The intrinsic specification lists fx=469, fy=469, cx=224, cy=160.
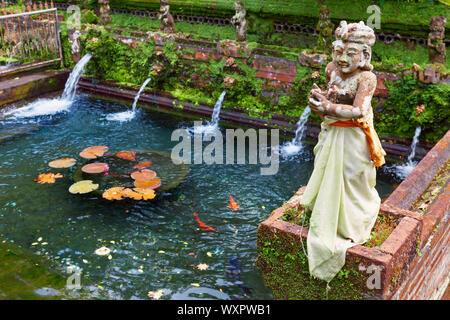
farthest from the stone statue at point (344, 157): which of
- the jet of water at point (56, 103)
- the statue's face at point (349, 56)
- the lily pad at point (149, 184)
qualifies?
the jet of water at point (56, 103)

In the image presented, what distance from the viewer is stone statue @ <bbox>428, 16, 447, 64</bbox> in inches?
333

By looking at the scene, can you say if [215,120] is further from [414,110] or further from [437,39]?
[437,39]

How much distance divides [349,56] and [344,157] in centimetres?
87

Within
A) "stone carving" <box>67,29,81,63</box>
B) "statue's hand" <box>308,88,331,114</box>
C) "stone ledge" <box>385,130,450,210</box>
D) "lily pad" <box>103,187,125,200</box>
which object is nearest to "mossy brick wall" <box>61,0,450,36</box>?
"stone carving" <box>67,29,81,63</box>

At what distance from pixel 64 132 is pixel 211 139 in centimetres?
310

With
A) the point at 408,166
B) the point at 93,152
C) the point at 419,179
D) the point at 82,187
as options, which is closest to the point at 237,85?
the point at 93,152

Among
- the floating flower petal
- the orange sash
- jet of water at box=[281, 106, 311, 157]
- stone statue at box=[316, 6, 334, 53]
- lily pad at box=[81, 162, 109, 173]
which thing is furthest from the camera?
stone statue at box=[316, 6, 334, 53]

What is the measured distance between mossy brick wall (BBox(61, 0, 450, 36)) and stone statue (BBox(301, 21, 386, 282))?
729 centimetres

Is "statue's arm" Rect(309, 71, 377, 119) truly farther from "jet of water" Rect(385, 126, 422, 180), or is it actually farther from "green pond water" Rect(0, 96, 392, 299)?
"jet of water" Rect(385, 126, 422, 180)

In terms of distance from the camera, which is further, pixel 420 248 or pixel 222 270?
pixel 222 270

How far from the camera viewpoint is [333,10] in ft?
38.5

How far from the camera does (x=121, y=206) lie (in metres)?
7.00
